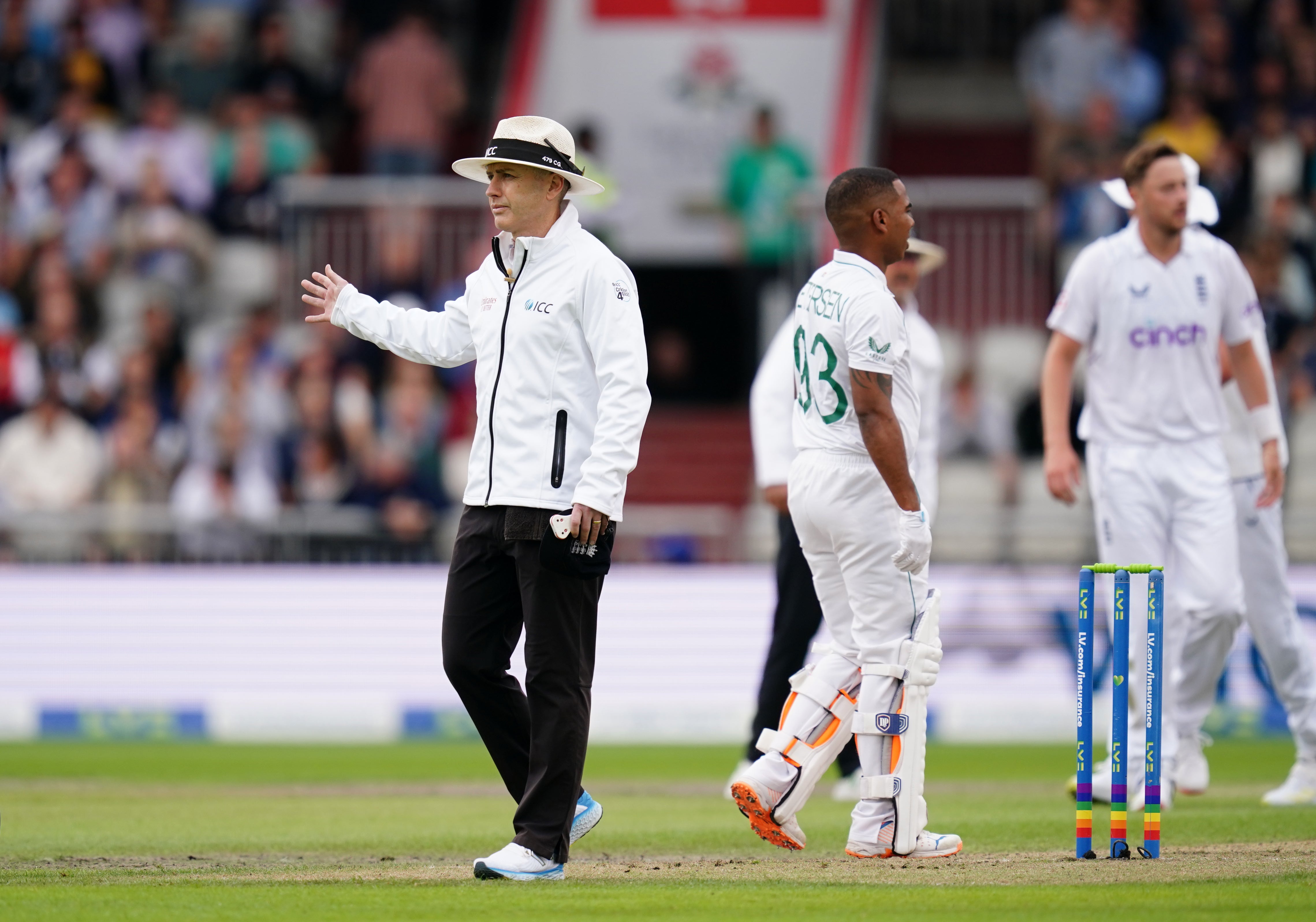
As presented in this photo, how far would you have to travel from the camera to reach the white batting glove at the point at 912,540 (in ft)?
24.0

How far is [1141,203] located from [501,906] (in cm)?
471

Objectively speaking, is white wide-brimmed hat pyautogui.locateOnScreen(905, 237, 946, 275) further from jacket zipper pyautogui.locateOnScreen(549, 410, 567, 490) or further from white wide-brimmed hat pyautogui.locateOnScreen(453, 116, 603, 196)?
jacket zipper pyautogui.locateOnScreen(549, 410, 567, 490)

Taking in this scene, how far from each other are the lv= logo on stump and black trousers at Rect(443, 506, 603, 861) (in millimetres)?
1671

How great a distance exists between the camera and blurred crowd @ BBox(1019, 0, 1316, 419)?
17.4m

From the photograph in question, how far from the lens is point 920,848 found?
7.50m

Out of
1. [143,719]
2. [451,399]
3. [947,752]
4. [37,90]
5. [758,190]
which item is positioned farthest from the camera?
[37,90]

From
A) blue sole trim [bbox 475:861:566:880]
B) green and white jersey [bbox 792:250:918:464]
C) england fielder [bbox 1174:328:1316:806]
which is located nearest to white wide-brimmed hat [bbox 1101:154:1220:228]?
england fielder [bbox 1174:328:1316:806]

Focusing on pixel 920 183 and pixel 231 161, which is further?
pixel 231 161

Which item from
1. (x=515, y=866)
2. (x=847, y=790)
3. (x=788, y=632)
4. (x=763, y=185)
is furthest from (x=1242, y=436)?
(x=763, y=185)

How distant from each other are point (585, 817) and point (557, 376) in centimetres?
167

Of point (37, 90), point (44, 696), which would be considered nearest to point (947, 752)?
point (44, 696)

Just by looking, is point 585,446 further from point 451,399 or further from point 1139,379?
point 451,399

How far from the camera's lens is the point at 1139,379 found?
927cm

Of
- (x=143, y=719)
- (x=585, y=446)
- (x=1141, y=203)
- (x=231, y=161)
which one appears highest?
(x=231, y=161)
